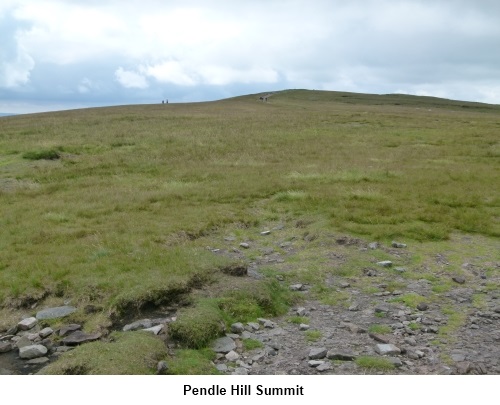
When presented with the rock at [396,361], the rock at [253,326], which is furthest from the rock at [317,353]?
the rock at [253,326]

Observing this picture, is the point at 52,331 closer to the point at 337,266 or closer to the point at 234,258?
the point at 234,258

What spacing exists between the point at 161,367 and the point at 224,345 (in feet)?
4.72

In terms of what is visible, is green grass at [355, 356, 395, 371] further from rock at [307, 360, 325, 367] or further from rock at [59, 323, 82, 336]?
rock at [59, 323, 82, 336]

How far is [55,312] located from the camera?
1102 centimetres

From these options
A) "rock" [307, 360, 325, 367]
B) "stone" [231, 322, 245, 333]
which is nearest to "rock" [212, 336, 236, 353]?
"stone" [231, 322, 245, 333]

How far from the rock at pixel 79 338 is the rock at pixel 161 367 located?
2.00 metres

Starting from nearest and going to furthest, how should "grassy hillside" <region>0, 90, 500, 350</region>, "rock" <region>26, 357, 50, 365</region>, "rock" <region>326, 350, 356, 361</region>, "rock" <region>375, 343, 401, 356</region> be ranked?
"rock" <region>326, 350, 356, 361</region>, "rock" <region>375, 343, 401, 356</region>, "rock" <region>26, 357, 50, 365</region>, "grassy hillside" <region>0, 90, 500, 350</region>

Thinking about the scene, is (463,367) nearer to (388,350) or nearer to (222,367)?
(388,350)

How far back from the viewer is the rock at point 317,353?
862 centimetres

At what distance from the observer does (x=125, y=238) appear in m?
15.8

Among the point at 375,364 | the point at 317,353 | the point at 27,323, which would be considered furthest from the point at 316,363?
the point at 27,323

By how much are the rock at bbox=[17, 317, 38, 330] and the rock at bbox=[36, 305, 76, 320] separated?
169 mm

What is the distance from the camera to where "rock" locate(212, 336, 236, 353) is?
29.7 feet
